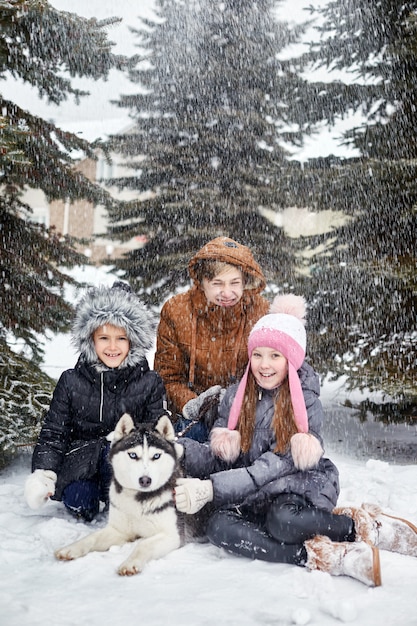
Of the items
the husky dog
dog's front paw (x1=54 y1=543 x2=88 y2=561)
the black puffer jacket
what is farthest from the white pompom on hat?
dog's front paw (x1=54 y1=543 x2=88 y2=561)

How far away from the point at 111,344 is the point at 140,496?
1.08 m

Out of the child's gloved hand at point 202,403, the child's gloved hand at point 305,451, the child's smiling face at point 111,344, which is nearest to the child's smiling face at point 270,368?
the child's gloved hand at point 305,451

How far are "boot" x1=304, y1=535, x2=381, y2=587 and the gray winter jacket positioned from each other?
13.7 inches

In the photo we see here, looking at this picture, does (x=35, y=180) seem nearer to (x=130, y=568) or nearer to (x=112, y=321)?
(x=112, y=321)

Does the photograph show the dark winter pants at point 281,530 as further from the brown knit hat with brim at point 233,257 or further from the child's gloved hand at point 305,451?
the brown knit hat with brim at point 233,257

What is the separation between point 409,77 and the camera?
6520 mm

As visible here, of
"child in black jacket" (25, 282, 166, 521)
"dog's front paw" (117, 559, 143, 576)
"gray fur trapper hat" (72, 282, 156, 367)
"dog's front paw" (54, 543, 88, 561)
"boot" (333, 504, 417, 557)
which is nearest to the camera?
"dog's front paw" (117, 559, 143, 576)

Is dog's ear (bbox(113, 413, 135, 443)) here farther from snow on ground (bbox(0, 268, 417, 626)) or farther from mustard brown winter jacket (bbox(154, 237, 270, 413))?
mustard brown winter jacket (bbox(154, 237, 270, 413))

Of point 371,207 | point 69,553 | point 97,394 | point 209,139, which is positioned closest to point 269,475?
point 69,553

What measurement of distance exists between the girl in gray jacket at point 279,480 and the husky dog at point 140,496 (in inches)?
5.2

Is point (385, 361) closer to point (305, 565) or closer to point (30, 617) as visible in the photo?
point (305, 565)

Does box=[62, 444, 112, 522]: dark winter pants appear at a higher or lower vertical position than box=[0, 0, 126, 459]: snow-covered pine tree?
lower

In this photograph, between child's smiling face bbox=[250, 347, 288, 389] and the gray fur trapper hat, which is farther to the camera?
the gray fur trapper hat

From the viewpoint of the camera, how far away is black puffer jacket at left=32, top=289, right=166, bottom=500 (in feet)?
12.3
